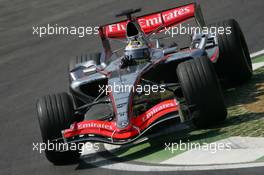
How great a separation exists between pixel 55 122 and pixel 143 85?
145 centimetres

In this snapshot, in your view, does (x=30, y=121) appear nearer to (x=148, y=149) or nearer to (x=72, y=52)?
(x=148, y=149)

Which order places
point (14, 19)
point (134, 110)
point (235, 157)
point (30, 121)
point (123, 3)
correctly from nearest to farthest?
point (235, 157) → point (134, 110) → point (30, 121) → point (123, 3) → point (14, 19)

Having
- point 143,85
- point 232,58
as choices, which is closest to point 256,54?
point 232,58

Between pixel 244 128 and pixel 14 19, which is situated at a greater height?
pixel 14 19

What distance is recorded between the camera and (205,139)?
9484 millimetres

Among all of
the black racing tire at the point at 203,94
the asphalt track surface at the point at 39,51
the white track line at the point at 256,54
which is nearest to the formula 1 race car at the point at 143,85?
the black racing tire at the point at 203,94

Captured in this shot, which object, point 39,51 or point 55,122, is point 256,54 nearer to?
point 55,122

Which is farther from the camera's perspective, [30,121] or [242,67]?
[30,121]

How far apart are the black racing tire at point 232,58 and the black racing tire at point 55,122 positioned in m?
2.86

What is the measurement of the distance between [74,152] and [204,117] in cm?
182

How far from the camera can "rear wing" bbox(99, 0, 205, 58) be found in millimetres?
12258

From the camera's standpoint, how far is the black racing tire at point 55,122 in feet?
32.0

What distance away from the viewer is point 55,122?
9789 millimetres

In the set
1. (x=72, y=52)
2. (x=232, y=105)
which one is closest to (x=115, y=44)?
(x=72, y=52)
